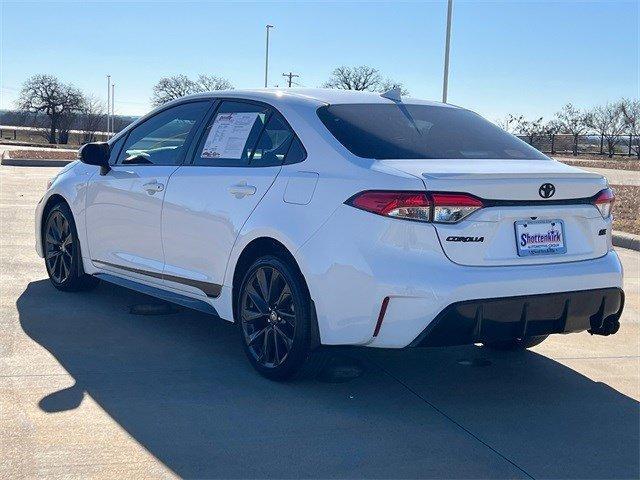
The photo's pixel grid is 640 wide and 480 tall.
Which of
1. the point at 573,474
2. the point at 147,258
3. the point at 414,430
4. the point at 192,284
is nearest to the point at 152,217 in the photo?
the point at 147,258

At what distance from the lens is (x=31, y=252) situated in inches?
328

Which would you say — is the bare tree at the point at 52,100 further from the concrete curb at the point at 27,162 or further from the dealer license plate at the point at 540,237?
the dealer license plate at the point at 540,237

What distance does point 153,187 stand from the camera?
543 centimetres

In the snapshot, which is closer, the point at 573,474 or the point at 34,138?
the point at 573,474

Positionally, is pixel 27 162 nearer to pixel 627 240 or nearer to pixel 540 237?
pixel 627 240

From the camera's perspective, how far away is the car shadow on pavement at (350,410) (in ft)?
11.7

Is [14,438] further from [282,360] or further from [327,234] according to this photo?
[327,234]

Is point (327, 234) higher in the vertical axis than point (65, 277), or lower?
higher

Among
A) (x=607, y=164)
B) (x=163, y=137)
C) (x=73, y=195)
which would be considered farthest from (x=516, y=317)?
(x=607, y=164)

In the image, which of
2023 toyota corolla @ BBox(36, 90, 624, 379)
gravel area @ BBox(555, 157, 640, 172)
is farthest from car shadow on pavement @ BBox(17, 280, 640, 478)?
gravel area @ BBox(555, 157, 640, 172)

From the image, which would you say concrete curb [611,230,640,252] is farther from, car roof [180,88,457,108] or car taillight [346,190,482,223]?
car taillight [346,190,482,223]

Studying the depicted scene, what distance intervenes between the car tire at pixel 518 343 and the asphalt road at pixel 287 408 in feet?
0.21

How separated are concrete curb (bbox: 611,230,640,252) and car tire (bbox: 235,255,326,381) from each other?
22.4 feet

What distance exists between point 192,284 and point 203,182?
62 centimetres
